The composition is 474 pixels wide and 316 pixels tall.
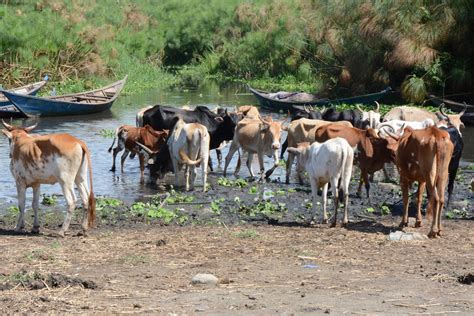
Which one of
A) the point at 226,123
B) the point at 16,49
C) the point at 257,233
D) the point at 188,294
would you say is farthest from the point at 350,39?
the point at 188,294

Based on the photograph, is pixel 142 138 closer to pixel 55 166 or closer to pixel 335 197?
pixel 55 166

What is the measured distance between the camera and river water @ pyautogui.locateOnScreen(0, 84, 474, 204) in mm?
17853

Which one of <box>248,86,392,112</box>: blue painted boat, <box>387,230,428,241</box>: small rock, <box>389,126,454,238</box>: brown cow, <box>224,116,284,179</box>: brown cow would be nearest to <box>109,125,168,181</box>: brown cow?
<box>224,116,284,179</box>: brown cow

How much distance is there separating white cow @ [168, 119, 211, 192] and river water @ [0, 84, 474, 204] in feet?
2.50

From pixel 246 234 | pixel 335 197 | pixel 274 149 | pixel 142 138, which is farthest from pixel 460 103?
pixel 246 234

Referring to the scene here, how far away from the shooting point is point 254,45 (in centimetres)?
5038

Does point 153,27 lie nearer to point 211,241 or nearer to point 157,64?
point 157,64

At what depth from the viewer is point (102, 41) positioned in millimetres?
42688

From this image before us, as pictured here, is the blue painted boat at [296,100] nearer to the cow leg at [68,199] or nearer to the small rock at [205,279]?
the cow leg at [68,199]

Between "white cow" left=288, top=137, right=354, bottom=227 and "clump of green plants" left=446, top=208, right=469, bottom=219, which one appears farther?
"clump of green plants" left=446, top=208, right=469, bottom=219

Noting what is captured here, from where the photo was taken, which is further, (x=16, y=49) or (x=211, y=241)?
(x=16, y=49)

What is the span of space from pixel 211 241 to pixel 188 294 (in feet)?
10.1

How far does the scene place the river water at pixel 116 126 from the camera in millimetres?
17853

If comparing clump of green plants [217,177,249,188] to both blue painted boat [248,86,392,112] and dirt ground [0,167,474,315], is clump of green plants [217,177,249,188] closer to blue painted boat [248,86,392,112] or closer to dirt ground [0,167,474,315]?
dirt ground [0,167,474,315]
